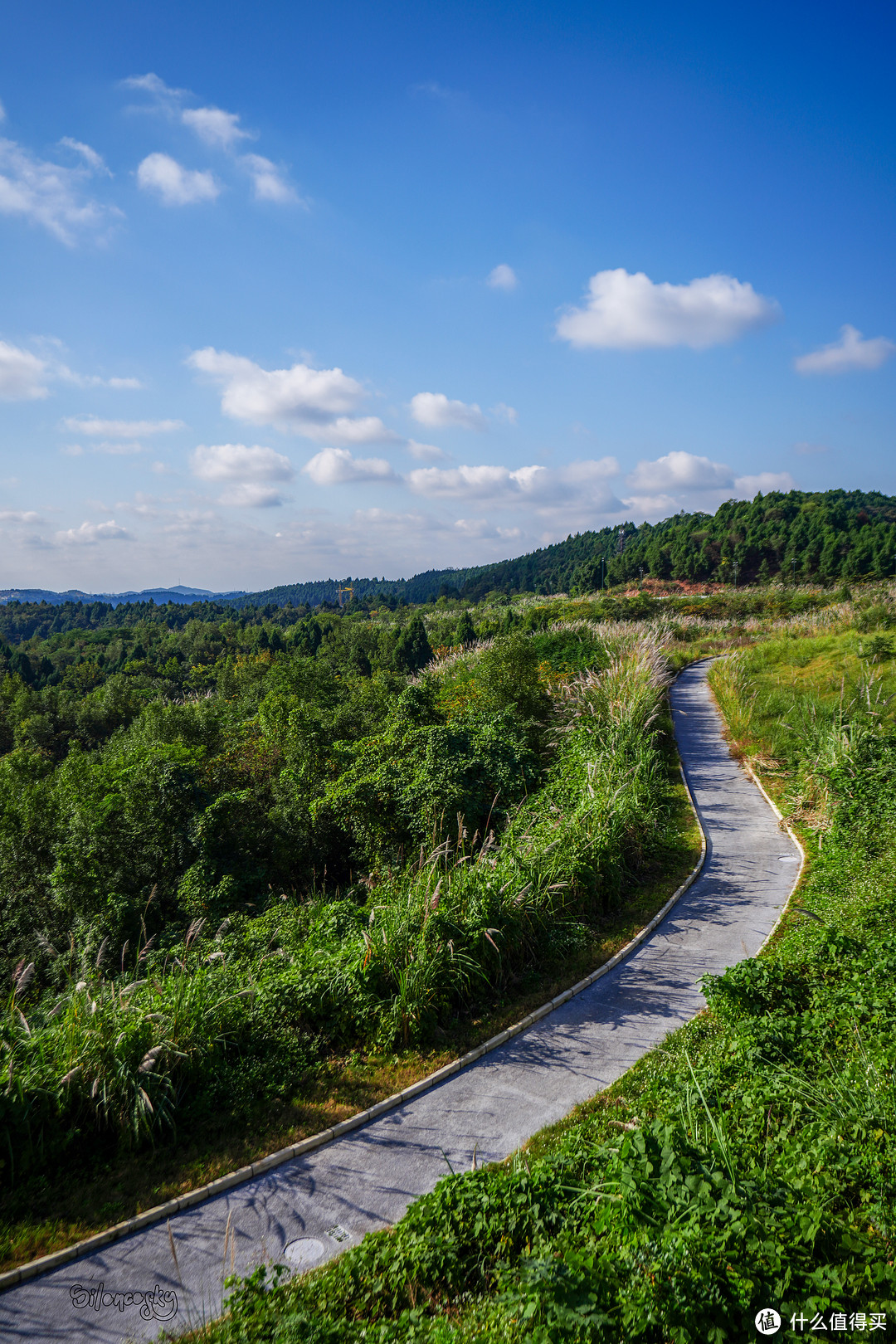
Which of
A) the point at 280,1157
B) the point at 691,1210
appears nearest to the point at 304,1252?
the point at 280,1157

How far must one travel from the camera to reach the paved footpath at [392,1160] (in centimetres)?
334

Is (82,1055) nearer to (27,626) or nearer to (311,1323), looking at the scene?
(311,1323)

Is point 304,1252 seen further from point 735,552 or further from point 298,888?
point 735,552

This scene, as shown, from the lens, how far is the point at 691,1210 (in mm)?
2770

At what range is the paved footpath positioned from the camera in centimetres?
334

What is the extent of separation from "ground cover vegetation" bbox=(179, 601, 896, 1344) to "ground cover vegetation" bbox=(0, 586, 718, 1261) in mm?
1755

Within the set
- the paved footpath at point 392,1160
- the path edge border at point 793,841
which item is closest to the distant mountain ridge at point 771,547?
the path edge border at point 793,841

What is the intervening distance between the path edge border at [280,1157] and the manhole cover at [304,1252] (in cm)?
66

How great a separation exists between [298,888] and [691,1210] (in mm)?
8299

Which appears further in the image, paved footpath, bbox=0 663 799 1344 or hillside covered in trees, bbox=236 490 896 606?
hillside covered in trees, bbox=236 490 896 606
